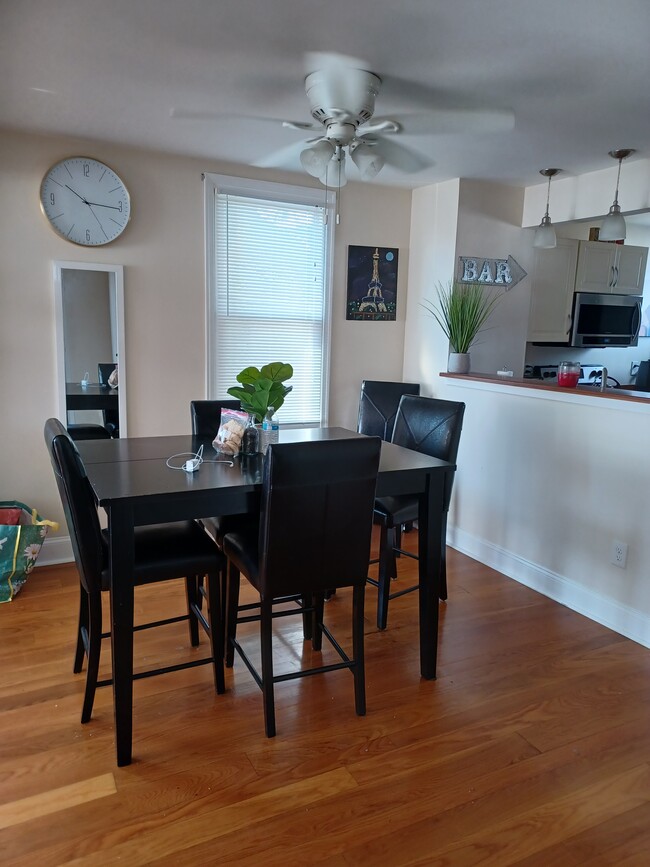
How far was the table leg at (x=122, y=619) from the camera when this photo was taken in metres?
1.76

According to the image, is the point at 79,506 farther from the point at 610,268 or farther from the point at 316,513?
the point at 610,268

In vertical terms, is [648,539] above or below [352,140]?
below

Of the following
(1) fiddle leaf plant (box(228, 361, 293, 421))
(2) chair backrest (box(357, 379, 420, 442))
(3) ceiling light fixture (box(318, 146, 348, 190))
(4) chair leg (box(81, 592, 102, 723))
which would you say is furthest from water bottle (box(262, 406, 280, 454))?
(2) chair backrest (box(357, 379, 420, 442))

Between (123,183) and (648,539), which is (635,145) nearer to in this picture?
(648,539)

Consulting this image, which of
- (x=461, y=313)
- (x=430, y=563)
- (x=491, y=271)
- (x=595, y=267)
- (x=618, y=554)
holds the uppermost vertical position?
(x=595, y=267)

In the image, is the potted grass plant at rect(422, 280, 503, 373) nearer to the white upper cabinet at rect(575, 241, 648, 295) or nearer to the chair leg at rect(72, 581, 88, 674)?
the white upper cabinet at rect(575, 241, 648, 295)

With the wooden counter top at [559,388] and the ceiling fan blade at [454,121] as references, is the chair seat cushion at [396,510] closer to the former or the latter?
the wooden counter top at [559,388]

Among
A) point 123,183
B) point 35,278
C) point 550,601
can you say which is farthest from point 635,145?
point 35,278

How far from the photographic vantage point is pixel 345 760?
6.21 feet

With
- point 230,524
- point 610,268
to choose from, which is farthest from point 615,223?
point 230,524

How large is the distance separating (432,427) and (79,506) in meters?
1.76

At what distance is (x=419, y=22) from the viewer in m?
1.83

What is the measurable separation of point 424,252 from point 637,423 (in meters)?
1.96

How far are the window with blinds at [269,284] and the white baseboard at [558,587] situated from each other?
1403 millimetres
